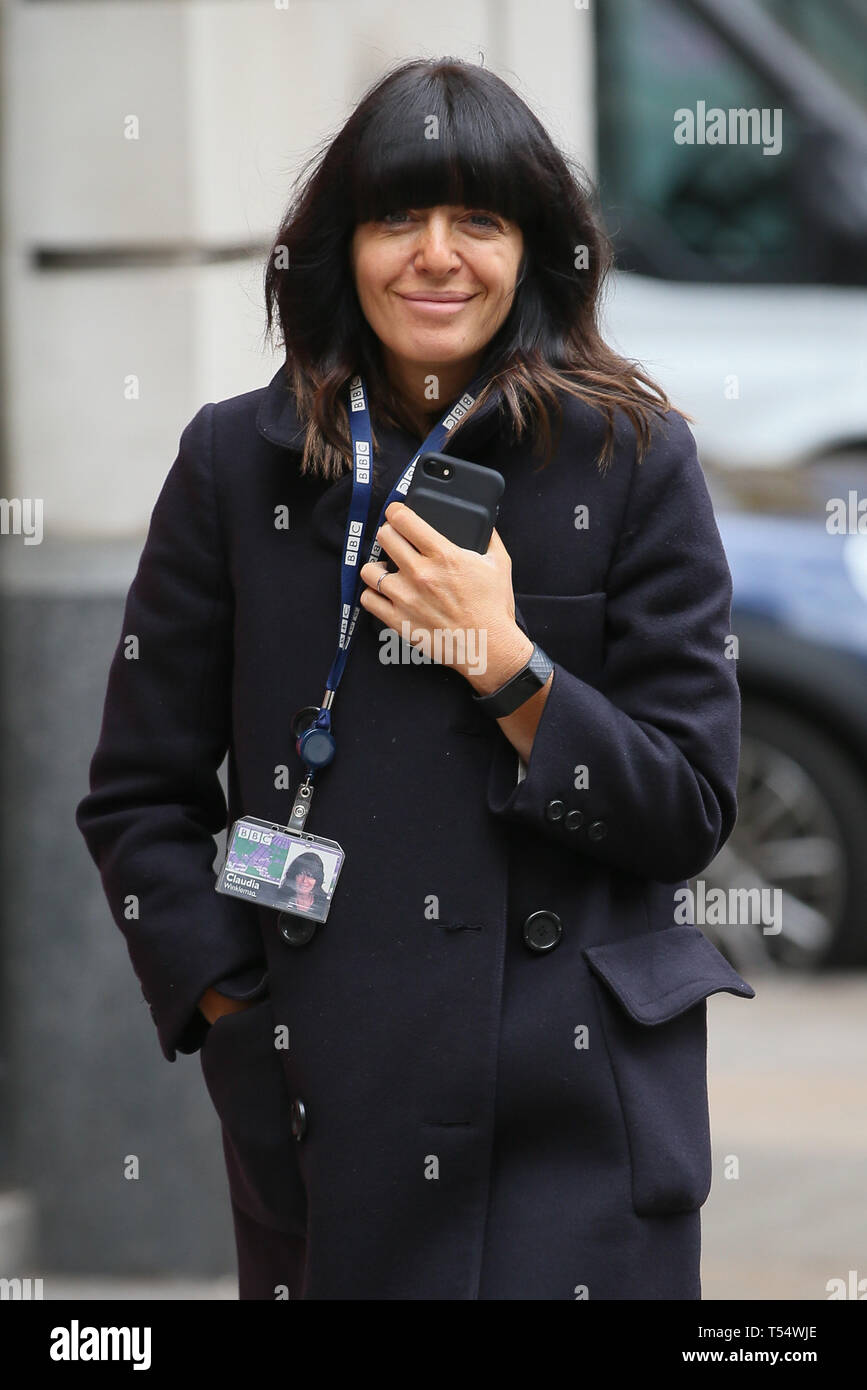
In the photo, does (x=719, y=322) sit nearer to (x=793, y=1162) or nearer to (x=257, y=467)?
(x=793, y=1162)

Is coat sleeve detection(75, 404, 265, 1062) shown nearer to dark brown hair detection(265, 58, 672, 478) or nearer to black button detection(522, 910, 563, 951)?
dark brown hair detection(265, 58, 672, 478)

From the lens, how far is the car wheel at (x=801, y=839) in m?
7.45

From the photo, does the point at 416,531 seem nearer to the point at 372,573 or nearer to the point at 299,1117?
the point at 372,573

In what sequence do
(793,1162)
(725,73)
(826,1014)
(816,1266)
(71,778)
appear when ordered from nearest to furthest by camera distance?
(71,778)
(816,1266)
(793,1162)
(826,1014)
(725,73)

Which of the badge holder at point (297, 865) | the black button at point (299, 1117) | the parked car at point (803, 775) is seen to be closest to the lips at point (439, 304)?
the badge holder at point (297, 865)

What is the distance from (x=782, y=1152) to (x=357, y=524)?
11.9 feet

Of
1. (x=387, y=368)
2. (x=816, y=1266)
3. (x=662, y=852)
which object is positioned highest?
(x=387, y=368)

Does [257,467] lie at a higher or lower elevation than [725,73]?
lower

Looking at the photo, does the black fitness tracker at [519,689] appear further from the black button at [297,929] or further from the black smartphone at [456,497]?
the black button at [297,929]

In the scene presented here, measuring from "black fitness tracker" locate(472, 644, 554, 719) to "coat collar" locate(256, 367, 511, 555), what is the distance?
0.27 metres

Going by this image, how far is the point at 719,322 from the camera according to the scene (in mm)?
10562

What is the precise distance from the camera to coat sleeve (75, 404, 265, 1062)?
2.88m

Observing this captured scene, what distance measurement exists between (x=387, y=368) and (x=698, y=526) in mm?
435
